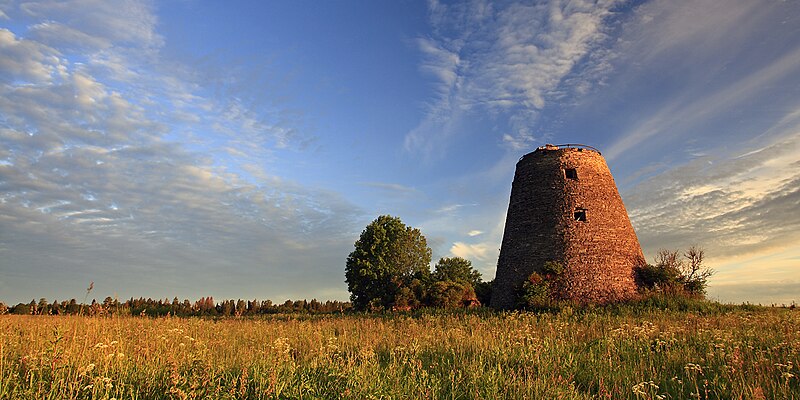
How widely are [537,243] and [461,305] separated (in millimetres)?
11256

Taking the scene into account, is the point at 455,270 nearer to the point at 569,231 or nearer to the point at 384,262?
the point at 384,262

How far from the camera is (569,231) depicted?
1192 inches

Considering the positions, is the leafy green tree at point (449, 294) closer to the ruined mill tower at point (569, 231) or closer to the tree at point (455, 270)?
the ruined mill tower at point (569, 231)

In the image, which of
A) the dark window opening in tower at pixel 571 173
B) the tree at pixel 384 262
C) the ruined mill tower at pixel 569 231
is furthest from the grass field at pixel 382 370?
the tree at pixel 384 262

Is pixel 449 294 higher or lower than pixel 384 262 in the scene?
lower

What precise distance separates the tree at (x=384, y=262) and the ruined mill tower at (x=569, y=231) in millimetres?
17081

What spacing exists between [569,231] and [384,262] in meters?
22.8

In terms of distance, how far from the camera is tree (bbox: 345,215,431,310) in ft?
155

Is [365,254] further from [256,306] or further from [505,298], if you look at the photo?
[505,298]

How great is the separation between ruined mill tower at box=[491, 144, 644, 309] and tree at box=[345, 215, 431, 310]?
1708 centimetres

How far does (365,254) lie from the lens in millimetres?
48625

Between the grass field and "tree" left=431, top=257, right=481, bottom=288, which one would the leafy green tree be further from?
the grass field

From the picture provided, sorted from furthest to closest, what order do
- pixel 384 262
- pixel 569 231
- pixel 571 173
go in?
pixel 384 262 < pixel 571 173 < pixel 569 231

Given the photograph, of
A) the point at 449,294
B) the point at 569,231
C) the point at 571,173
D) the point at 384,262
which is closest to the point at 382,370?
the point at 569,231
